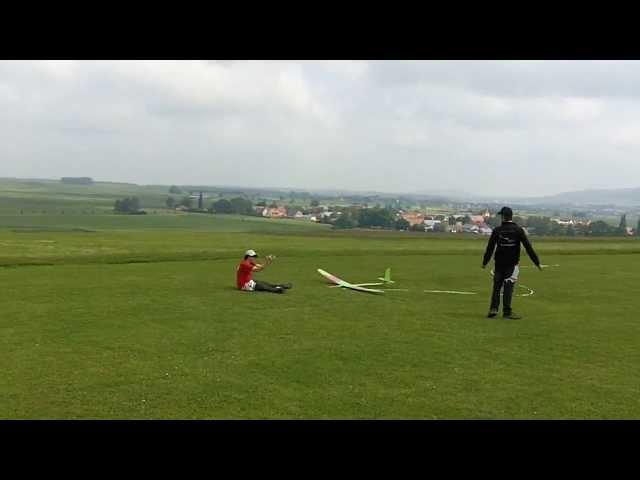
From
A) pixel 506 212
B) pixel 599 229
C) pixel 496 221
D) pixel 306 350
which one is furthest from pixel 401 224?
pixel 306 350

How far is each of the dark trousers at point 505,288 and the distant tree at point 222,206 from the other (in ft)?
231

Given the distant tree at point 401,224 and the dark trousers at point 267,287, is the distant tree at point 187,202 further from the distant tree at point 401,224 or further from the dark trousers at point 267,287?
the dark trousers at point 267,287

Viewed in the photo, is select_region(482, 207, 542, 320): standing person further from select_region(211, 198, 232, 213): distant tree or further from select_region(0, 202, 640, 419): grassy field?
select_region(211, 198, 232, 213): distant tree

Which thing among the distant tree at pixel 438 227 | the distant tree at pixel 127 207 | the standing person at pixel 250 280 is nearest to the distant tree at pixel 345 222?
the distant tree at pixel 438 227

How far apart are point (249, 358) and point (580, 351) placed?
5.66 metres

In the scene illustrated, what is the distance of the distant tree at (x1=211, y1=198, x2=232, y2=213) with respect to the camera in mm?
81919

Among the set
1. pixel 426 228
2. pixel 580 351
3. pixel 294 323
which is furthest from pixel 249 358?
pixel 426 228

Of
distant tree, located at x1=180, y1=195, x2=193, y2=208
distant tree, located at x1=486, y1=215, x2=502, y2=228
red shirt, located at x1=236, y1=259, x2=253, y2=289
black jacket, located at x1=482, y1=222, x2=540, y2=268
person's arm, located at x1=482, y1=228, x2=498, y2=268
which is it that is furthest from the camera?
distant tree, located at x1=180, y1=195, x2=193, y2=208

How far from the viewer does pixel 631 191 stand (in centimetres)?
13588

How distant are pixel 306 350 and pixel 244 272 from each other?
22.7 feet

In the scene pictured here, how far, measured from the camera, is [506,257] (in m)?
13.2

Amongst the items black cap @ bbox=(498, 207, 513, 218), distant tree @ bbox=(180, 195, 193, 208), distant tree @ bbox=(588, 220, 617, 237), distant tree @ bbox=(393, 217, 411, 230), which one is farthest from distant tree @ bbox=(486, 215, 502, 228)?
distant tree @ bbox=(180, 195, 193, 208)

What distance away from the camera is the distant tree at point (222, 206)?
269 feet
